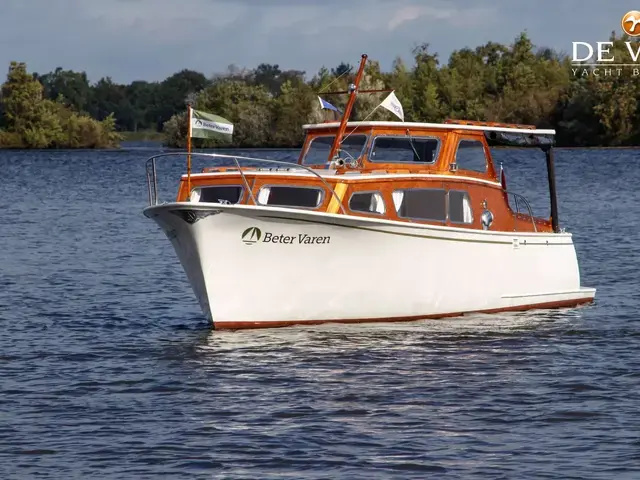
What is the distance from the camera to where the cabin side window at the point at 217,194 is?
71.2 ft

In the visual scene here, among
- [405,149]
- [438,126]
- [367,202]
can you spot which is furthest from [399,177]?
[438,126]

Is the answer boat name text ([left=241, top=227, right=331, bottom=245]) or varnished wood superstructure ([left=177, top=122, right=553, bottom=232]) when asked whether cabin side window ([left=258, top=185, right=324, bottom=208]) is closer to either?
varnished wood superstructure ([left=177, top=122, right=553, bottom=232])

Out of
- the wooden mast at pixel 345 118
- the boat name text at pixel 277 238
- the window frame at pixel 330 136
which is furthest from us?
the window frame at pixel 330 136

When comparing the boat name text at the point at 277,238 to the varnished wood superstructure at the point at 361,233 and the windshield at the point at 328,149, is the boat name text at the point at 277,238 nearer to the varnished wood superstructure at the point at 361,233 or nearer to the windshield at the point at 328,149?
the varnished wood superstructure at the point at 361,233

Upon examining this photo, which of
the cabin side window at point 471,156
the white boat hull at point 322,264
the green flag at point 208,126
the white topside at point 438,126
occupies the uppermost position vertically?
the green flag at point 208,126

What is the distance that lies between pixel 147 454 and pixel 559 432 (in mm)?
4753

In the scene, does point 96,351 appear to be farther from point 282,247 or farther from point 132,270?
point 132,270

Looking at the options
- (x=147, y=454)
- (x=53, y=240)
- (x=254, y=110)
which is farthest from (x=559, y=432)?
(x=254, y=110)

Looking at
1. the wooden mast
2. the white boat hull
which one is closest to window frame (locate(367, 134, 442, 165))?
the wooden mast

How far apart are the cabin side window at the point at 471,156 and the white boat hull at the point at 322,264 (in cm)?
159

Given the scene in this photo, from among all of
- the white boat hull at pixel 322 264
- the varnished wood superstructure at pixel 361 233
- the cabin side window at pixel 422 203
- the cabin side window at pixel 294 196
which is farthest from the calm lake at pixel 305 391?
the cabin side window at pixel 294 196

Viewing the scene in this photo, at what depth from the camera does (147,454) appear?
14.8 m

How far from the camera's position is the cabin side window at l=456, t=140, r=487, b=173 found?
24141 mm

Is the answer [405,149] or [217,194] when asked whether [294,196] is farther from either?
[405,149]
